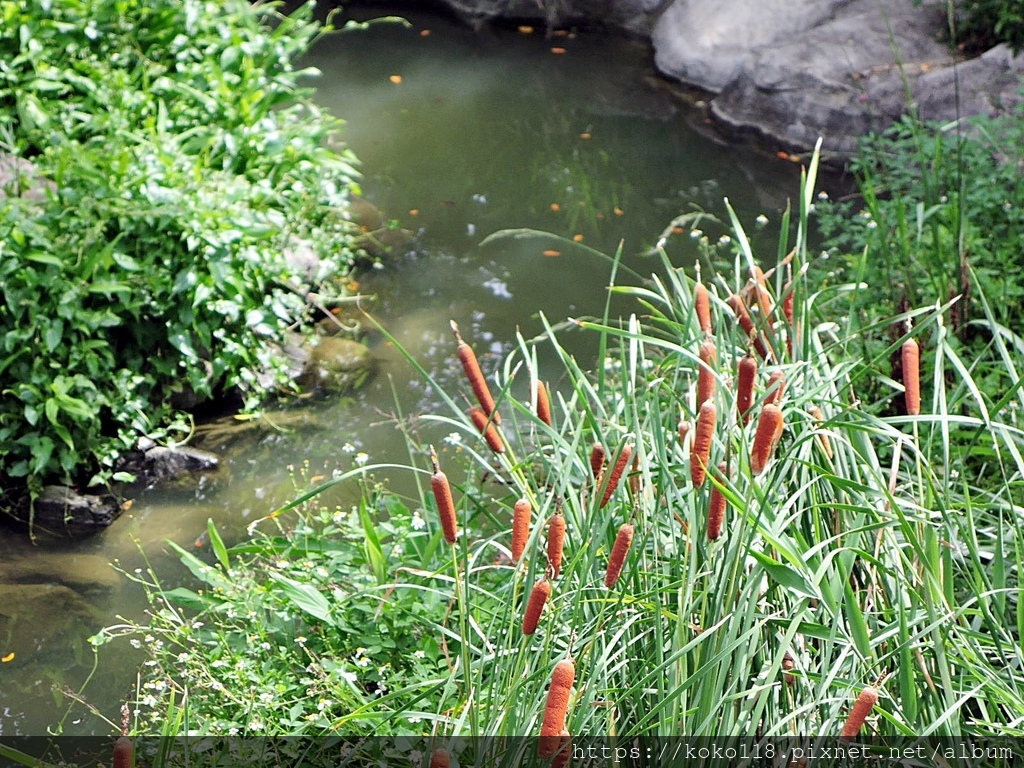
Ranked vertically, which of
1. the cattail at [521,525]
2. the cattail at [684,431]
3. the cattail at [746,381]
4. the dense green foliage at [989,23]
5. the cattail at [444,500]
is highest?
the dense green foliage at [989,23]

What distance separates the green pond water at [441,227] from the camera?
321cm

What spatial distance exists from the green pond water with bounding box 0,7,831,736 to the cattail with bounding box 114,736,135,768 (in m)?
1.39

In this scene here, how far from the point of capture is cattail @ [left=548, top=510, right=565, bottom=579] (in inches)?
57.6

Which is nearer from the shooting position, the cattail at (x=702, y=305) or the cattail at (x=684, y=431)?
the cattail at (x=684, y=431)

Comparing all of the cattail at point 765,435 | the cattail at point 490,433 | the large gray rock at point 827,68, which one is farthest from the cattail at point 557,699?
the large gray rock at point 827,68

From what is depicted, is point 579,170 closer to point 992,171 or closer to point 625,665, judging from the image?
point 992,171

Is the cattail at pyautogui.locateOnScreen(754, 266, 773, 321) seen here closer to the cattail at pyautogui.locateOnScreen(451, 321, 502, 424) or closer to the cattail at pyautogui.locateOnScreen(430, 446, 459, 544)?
the cattail at pyautogui.locateOnScreen(451, 321, 502, 424)

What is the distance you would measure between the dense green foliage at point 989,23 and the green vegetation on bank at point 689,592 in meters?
3.92

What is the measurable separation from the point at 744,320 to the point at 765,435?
0.96 metres

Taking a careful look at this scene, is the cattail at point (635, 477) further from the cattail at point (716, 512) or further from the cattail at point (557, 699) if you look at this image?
the cattail at point (557, 699)

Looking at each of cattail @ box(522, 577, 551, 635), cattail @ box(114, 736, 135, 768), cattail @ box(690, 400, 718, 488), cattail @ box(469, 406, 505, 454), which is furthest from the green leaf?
cattail @ box(114, 736, 135, 768)

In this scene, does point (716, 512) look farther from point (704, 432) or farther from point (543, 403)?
point (543, 403)

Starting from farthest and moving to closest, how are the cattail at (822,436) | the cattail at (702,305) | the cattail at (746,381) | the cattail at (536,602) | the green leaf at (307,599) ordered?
the green leaf at (307,599) → the cattail at (702,305) → the cattail at (822,436) → the cattail at (746,381) → the cattail at (536,602)

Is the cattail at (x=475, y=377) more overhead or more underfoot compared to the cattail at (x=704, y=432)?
more underfoot
